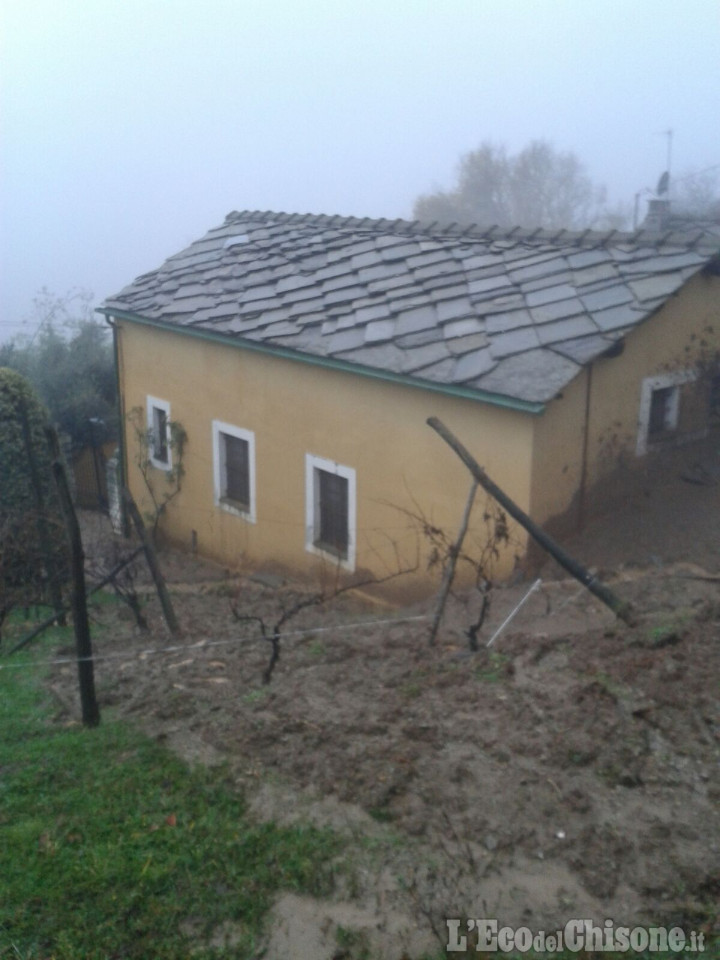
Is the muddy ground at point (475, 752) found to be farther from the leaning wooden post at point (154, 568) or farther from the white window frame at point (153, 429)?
the white window frame at point (153, 429)

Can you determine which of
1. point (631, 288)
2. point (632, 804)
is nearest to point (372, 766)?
point (632, 804)

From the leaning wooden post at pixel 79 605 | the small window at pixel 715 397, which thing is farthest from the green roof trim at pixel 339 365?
the leaning wooden post at pixel 79 605

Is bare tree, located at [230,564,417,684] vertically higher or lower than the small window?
lower

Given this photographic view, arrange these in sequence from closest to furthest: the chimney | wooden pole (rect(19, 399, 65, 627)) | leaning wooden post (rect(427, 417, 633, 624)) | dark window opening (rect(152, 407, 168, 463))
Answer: leaning wooden post (rect(427, 417, 633, 624))
wooden pole (rect(19, 399, 65, 627))
dark window opening (rect(152, 407, 168, 463))
the chimney

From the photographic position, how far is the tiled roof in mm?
8453

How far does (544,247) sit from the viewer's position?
34.9ft

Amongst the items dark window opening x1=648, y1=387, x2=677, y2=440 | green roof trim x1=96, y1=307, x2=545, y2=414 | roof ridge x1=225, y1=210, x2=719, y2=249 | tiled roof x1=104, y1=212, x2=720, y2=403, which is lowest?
dark window opening x1=648, y1=387, x2=677, y2=440

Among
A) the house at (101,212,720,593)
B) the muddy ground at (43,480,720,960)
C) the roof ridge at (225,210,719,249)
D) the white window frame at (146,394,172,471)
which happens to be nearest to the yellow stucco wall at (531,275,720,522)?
the house at (101,212,720,593)

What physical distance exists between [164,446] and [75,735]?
28.0ft

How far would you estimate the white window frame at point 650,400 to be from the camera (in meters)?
9.42

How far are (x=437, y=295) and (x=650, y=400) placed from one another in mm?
2542

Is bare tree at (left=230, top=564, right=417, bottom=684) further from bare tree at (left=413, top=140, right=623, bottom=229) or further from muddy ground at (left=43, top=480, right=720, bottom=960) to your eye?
bare tree at (left=413, top=140, right=623, bottom=229)

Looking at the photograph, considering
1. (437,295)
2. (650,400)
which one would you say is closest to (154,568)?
(437,295)

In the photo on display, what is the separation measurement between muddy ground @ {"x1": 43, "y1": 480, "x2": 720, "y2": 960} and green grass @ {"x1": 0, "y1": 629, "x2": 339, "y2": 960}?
0.15 meters
